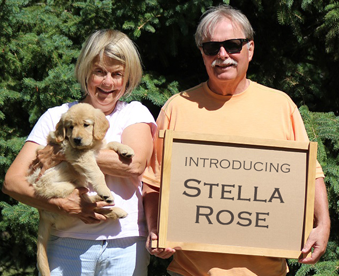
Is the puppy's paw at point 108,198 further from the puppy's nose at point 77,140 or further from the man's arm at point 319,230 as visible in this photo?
the man's arm at point 319,230

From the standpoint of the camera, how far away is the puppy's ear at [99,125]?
3.03m

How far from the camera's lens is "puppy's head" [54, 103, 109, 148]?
2.99 meters

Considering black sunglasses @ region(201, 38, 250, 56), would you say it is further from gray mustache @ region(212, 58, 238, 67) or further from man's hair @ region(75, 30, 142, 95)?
man's hair @ region(75, 30, 142, 95)

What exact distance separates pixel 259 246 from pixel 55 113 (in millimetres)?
1680

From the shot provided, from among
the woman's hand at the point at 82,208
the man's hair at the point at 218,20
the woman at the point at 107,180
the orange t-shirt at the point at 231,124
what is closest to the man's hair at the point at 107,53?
the woman at the point at 107,180

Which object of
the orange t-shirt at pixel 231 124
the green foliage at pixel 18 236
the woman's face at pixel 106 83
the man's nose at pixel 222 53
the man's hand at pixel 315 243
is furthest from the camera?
the green foliage at pixel 18 236

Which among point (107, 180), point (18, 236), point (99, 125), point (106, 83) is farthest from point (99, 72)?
point (18, 236)

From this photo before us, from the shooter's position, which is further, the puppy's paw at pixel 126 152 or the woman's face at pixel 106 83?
the woman's face at pixel 106 83

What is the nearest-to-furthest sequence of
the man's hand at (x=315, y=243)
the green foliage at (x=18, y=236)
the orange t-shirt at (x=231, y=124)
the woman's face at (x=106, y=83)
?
1. the man's hand at (x=315, y=243)
2. the orange t-shirt at (x=231, y=124)
3. the woman's face at (x=106, y=83)
4. the green foliage at (x=18, y=236)

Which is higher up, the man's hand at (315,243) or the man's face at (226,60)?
the man's face at (226,60)

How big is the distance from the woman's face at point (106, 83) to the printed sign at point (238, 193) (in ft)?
2.17

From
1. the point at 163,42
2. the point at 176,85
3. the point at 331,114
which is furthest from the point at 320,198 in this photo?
the point at 163,42

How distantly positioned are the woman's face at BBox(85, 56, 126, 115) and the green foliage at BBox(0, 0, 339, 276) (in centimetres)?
142

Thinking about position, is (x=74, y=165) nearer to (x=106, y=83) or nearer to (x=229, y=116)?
(x=106, y=83)
